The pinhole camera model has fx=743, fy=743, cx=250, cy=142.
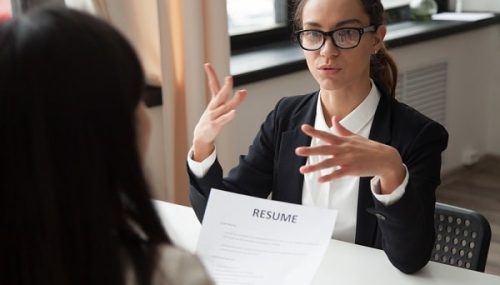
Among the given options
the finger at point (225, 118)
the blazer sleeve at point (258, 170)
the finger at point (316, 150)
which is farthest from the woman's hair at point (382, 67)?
the finger at point (316, 150)

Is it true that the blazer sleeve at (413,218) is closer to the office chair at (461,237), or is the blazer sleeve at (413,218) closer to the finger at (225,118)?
the office chair at (461,237)

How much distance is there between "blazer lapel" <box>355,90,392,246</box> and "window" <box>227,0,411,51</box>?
1593 millimetres

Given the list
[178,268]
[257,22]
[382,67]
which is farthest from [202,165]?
[257,22]

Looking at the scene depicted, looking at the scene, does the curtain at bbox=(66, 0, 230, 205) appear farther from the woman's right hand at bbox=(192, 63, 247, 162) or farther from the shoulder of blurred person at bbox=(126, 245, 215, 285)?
the shoulder of blurred person at bbox=(126, 245, 215, 285)

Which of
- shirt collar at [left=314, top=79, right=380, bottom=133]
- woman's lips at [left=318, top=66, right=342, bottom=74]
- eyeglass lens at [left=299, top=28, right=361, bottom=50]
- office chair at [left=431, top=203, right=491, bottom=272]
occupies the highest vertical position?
eyeglass lens at [left=299, top=28, right=361, bottom=50]

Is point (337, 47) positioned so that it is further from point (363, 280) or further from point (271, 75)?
point (271, 75)

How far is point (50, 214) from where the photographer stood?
2.28 feet

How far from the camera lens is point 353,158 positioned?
1263 mm

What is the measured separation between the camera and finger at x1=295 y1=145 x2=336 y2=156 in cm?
123

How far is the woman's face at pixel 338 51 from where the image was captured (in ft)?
5.19

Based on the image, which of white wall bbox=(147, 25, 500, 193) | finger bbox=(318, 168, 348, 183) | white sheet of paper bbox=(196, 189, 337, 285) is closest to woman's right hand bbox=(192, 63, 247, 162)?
white sheet of paper bbox=(196, 189, 337, 285)

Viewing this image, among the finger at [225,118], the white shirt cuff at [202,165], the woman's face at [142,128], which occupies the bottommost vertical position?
the white shirt cuff at [202,165]

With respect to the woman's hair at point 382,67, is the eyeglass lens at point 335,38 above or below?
A: above

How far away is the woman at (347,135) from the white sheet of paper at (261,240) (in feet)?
0.43
